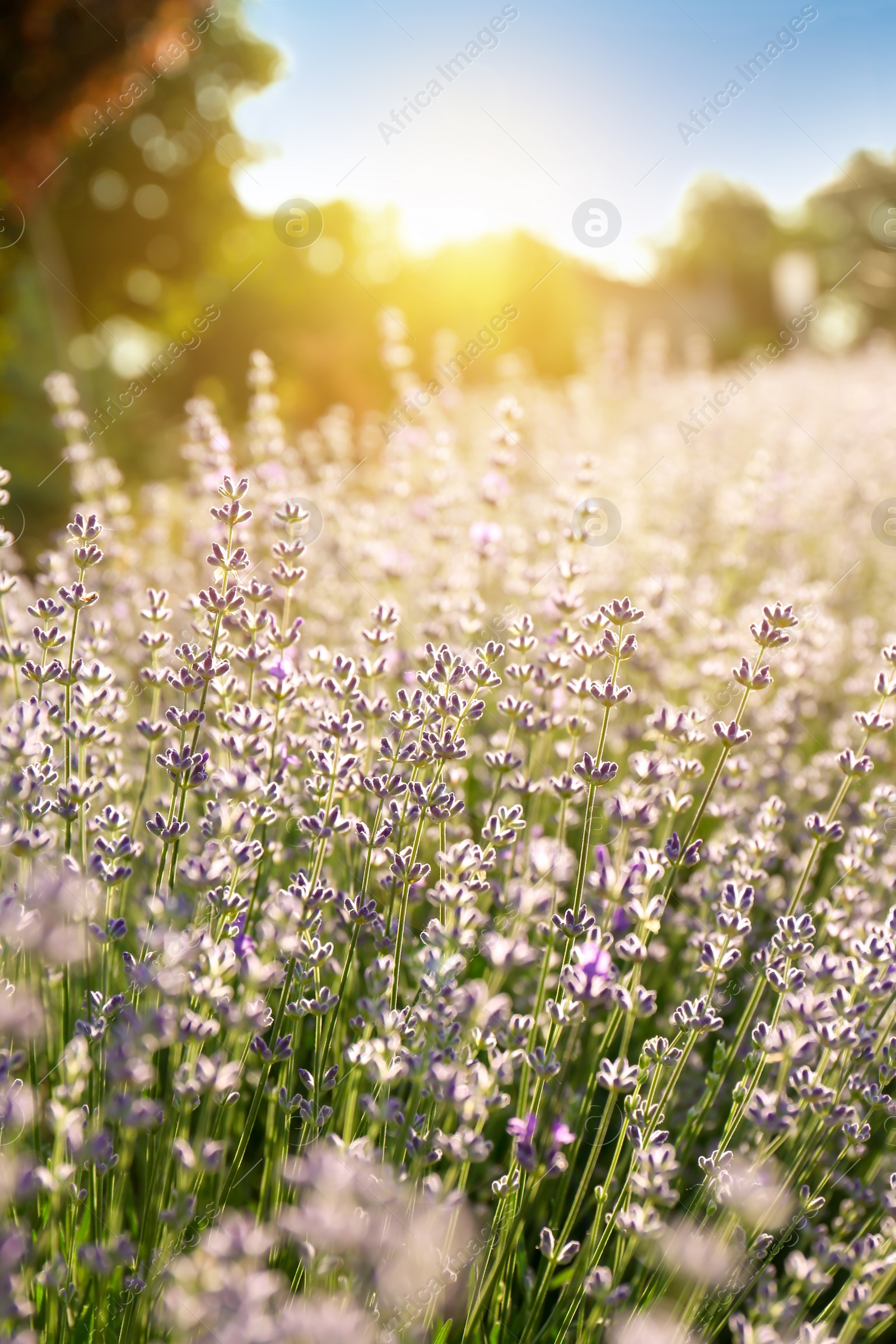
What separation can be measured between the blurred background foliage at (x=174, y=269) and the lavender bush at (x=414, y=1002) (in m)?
3.33

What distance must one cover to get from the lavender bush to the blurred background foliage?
10.9 feet

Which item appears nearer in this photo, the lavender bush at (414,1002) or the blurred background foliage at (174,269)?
the lavender bush at (414,1002)

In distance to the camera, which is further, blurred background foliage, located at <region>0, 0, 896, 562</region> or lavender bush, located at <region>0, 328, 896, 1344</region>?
blurred background foliage, located at <region>0, 0, 896, 562</region>

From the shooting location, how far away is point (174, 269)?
46.8ft

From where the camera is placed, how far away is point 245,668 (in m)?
2.65

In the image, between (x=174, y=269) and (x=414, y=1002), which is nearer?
(x=414, y=1002)

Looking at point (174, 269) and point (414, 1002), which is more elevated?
point (174, 269)

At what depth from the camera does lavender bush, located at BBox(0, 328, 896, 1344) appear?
3.84 ft

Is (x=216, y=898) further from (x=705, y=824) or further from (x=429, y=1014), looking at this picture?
(x=705, y=824)

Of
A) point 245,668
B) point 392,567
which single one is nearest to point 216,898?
point 245,668

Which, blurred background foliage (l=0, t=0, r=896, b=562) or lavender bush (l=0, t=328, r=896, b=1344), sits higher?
blurred background foliage (l=0, t=0, r=896, b=562)

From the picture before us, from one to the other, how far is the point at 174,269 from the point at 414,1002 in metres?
15.4

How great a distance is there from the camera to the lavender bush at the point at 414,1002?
117 centimetres

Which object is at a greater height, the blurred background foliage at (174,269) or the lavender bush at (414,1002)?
the blurred background foliage at (174,269)
